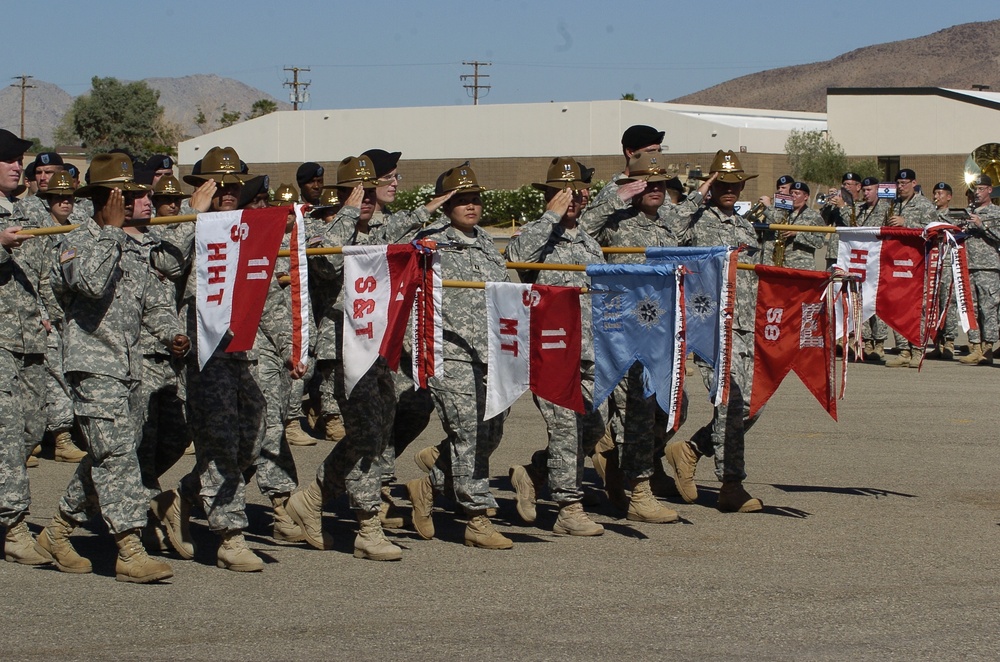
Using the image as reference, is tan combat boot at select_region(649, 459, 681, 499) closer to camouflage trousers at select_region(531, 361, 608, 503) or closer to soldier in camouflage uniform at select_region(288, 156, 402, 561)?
camouflage trousers at select_region(531, 361, 608, 503)

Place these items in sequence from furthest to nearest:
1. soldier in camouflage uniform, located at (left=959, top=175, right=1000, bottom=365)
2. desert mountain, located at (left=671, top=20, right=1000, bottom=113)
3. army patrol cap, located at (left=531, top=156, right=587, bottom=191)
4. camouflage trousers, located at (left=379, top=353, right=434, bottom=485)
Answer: desert mountain, located at (left=671, top=20, right=1000, bottom=113) < soldier in camouflage uniform, located at (left=959, top=175, right=1000, bottom=365) < camouflage trousers, located at (left=379, top=353, right=434, bottom=485) < army patrol cap, located at (left=531, top=156, right=587, bottom=191)

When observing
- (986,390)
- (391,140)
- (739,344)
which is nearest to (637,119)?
(391,140)

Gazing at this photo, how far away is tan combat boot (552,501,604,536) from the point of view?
27.4 feet

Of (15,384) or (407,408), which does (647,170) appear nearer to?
(407,408)

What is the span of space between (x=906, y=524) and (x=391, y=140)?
61.0 m

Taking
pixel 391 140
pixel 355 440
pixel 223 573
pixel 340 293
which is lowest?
pixel 223 573

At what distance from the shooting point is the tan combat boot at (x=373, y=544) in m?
7.75

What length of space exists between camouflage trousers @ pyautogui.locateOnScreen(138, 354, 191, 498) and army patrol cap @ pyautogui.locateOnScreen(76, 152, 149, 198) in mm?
1279

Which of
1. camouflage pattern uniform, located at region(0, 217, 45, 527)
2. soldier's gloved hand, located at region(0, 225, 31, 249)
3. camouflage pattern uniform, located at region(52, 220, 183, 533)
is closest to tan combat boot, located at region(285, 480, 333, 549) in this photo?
camouflage pattern uniform, located at region(52, 220, 183, 533)

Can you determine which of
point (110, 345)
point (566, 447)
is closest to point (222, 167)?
point (110, 345)

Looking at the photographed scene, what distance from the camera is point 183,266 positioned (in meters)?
7.54

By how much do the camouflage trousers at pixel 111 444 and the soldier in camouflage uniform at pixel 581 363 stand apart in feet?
8.34

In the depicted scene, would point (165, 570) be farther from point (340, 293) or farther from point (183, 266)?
point (340, 293)

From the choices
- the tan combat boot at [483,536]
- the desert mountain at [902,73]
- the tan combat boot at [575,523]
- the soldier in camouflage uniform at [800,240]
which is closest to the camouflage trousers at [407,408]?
the tan combat boot at [483,536]
